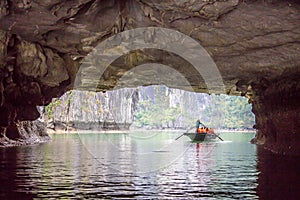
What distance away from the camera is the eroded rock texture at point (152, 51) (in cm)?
1698

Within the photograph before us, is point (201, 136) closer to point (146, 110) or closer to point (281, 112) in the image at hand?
point (281, 112)

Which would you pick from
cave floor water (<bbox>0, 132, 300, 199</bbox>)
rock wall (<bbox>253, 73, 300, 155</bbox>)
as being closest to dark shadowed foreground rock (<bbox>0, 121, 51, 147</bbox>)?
cave floor water (<bbox>0, 132, 300, 199</bbox>)

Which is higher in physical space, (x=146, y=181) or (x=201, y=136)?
(x=201, y=136)

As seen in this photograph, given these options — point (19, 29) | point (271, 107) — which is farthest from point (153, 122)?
point (19, 29)

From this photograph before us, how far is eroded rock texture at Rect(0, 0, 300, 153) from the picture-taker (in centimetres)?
1698

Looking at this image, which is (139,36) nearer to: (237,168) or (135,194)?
(237,168)

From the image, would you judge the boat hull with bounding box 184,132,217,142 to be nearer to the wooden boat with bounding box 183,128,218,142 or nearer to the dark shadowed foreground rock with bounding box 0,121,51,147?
the wooden boat with bounding box 183,128,218,142

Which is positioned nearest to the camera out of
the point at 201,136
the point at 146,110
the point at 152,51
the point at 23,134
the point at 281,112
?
the point at 152,51

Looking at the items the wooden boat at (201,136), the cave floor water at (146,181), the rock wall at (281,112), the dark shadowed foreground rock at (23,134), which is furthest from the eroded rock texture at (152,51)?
the wooden boat at (201,136)

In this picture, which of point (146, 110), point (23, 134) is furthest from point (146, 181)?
point (146, 110)

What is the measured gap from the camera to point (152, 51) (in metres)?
24.2

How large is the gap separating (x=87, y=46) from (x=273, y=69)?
10797 millimetres

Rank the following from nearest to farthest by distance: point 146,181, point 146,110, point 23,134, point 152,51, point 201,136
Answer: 1. point 146,181
2. point 152,51
3. point 23,134
4. point 201,136
5. point 146,110

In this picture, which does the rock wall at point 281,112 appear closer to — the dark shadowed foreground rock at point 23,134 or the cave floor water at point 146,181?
the cave floor water at point 146,181
